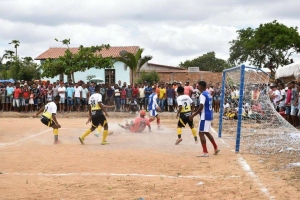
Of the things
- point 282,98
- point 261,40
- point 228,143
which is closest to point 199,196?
point 228,143

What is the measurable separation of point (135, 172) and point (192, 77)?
38.1 metres

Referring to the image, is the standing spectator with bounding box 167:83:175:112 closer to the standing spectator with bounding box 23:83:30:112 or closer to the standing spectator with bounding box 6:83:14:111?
the standing spectator with bounding box 23:83:30:112

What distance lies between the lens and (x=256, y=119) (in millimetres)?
18266

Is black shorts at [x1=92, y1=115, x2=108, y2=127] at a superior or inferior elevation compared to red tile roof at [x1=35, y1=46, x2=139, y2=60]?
inferior

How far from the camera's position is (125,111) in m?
28.4

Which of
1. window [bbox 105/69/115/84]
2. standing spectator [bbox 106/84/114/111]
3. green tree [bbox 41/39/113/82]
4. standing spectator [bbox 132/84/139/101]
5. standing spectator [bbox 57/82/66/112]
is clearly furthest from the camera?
window [bbox 105/69/115/84]

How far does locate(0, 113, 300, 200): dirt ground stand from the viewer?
7805 millimetres

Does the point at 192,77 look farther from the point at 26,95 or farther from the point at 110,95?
the point at 26,95

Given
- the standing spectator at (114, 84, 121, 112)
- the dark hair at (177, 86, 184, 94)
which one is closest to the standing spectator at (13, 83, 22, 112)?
the standing spectator at (114, 84, 121, 112)

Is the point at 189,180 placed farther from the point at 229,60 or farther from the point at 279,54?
the point at 229,60

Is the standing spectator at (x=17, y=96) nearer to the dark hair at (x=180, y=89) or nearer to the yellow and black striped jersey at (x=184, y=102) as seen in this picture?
the yellow and black striped jersey at (x=184, y=102)

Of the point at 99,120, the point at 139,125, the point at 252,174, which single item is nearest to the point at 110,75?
the point at 139,125

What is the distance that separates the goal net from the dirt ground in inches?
42.7

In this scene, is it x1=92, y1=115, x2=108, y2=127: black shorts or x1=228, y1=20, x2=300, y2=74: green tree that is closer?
x1=92, y1=115, x2=108, y2=127: black shorts
